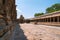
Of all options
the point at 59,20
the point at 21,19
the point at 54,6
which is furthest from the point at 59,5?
the point at 59,20

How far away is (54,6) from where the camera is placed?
8219 cm

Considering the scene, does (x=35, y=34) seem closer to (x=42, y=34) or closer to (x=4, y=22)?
(x=42, y=34)

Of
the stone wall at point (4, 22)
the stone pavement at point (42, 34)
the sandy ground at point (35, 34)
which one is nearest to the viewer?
the stone wall at point (4, 22)

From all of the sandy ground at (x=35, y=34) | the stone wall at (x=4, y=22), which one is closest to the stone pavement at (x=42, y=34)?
the sandy ground at (x=35, y=34)

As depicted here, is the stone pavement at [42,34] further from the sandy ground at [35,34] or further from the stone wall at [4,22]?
the stone wall at [4,22]

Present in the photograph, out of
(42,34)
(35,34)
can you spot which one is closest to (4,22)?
(35,34)

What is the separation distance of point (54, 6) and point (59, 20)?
5606 cm

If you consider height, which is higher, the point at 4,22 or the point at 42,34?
the point at 4,22

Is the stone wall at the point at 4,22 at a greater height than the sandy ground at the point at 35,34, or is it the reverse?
the stone wall at the point at 4,22

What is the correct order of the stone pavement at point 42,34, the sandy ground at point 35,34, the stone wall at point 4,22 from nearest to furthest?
the stone wall at point 4,22 < the sandy ground at point 35,34 < the stone pavement at point 42,34

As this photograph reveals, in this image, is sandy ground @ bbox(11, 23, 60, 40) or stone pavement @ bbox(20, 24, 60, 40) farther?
stone pavement @ bbox(20, 24, 60, 40)

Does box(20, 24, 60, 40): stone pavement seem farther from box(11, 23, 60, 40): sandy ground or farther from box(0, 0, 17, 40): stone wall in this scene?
box(0, 0, 17, 40): stone wall

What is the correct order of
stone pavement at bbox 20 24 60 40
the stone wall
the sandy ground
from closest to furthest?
the stone wall, the sandy ground, stone pavement at bbox 20 24 60 40

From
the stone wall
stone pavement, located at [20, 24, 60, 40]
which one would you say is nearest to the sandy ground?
stone pavement, located at [20, 24, 60, 40]
